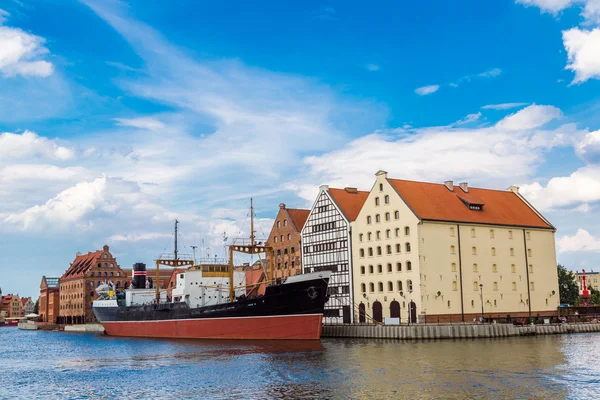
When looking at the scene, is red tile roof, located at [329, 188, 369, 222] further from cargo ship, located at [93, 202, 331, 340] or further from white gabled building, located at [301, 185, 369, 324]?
cargo ship, located at [93, 202, 331, 340]

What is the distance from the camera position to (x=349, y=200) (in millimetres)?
75625

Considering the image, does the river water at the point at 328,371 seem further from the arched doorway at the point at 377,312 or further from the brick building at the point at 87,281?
the brick building at the point at 87,281

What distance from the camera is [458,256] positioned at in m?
63.9

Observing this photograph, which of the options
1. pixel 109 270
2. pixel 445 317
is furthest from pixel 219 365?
pixel 109 270

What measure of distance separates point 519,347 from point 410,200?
22552 mm

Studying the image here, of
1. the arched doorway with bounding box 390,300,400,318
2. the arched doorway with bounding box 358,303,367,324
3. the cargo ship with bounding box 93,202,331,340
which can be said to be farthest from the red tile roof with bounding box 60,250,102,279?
the arched doorway with bounding box 390,300,400,318

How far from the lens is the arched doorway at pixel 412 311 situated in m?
61.1

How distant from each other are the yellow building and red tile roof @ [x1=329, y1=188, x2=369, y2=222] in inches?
125

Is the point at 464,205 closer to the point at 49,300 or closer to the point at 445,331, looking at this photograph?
the point at 445,331

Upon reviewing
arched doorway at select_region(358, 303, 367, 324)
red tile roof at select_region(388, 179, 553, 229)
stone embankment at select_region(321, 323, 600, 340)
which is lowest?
stone embankment at select_region(321, 323, 600, 340)

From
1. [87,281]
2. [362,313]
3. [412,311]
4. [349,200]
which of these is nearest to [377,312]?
[362,313]

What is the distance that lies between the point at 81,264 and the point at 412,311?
3561 inches

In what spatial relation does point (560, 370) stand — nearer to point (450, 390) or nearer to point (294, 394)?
point (450, 390)

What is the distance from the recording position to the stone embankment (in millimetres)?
53688
